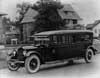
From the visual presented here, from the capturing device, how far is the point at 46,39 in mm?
2688

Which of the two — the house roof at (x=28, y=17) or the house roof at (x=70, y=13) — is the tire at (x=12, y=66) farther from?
the house roof at (x=70, y=13)

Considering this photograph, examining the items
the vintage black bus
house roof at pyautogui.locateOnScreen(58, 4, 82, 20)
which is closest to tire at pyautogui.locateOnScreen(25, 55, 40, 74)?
the vintage black bus

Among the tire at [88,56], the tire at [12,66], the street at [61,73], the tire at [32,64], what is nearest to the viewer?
the street at [61,73]

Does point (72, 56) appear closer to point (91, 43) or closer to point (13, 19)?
point (91, 43)

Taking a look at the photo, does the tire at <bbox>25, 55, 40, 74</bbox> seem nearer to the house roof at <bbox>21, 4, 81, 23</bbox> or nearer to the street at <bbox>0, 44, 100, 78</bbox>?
the street at <bbox>0, 44, 100, 78</bbox>

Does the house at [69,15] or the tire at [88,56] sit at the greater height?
the house at [69,15]

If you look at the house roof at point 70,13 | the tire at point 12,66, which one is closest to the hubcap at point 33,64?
the tire at point 12,66

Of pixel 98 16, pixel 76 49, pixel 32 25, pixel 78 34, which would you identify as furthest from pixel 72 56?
pixel 98 16

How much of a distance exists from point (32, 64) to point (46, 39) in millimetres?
423

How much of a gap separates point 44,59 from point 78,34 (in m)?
0.71

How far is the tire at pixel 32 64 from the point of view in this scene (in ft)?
7.88

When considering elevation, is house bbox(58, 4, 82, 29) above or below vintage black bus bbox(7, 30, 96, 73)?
above

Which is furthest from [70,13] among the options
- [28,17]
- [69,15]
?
[28,17]

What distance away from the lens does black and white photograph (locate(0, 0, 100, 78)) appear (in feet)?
5.73
